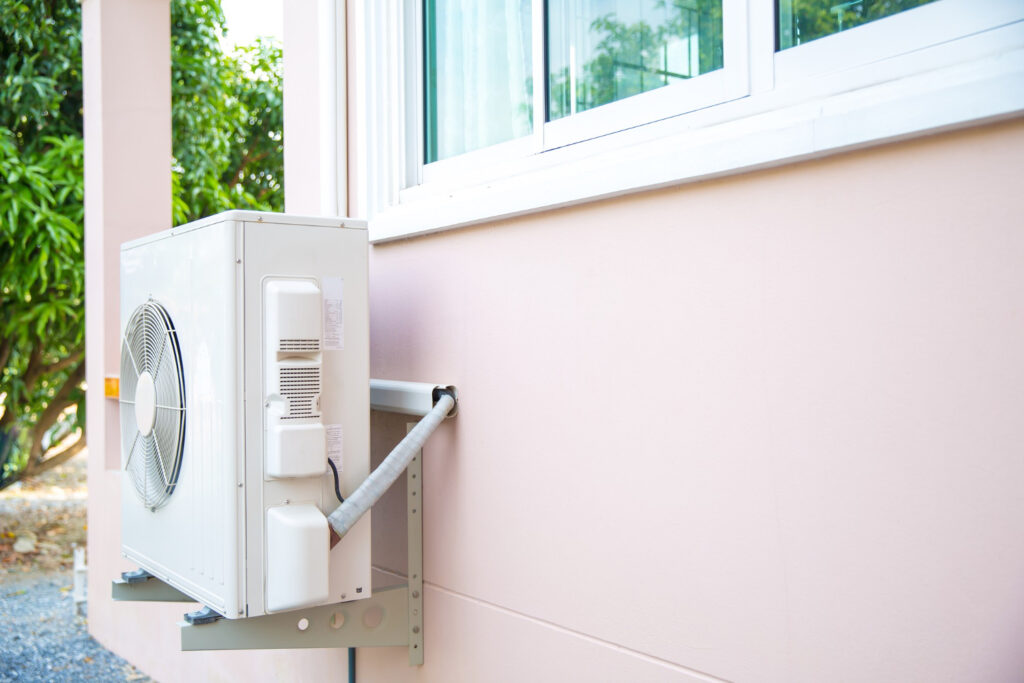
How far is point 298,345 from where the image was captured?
6.61ft

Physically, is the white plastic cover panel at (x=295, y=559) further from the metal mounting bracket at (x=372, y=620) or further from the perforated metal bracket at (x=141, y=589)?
the perforated metal bracket at (x=141, y=589)

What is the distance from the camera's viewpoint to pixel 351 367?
2.17 meters

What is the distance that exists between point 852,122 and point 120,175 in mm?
3946

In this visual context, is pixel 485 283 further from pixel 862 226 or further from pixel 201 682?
pixel 201 682

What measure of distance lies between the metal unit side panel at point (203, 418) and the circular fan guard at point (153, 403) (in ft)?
0.11

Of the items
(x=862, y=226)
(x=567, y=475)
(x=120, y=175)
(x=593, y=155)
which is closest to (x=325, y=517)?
(x=567, y=475)

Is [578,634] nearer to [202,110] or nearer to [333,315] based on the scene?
[333,315]

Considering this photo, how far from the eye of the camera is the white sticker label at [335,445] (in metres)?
2.13

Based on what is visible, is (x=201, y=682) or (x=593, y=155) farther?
(x=201, y=682)

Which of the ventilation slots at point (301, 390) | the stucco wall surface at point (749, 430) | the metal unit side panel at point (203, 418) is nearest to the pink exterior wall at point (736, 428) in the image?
the stucco wall surface at point (749, 430)

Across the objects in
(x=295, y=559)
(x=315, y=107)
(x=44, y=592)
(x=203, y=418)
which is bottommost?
(x=44, y=592)

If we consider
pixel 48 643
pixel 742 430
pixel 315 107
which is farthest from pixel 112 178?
pixel 742 430

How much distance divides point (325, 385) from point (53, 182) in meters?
4.50

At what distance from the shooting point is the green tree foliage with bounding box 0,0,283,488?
5.57 m
